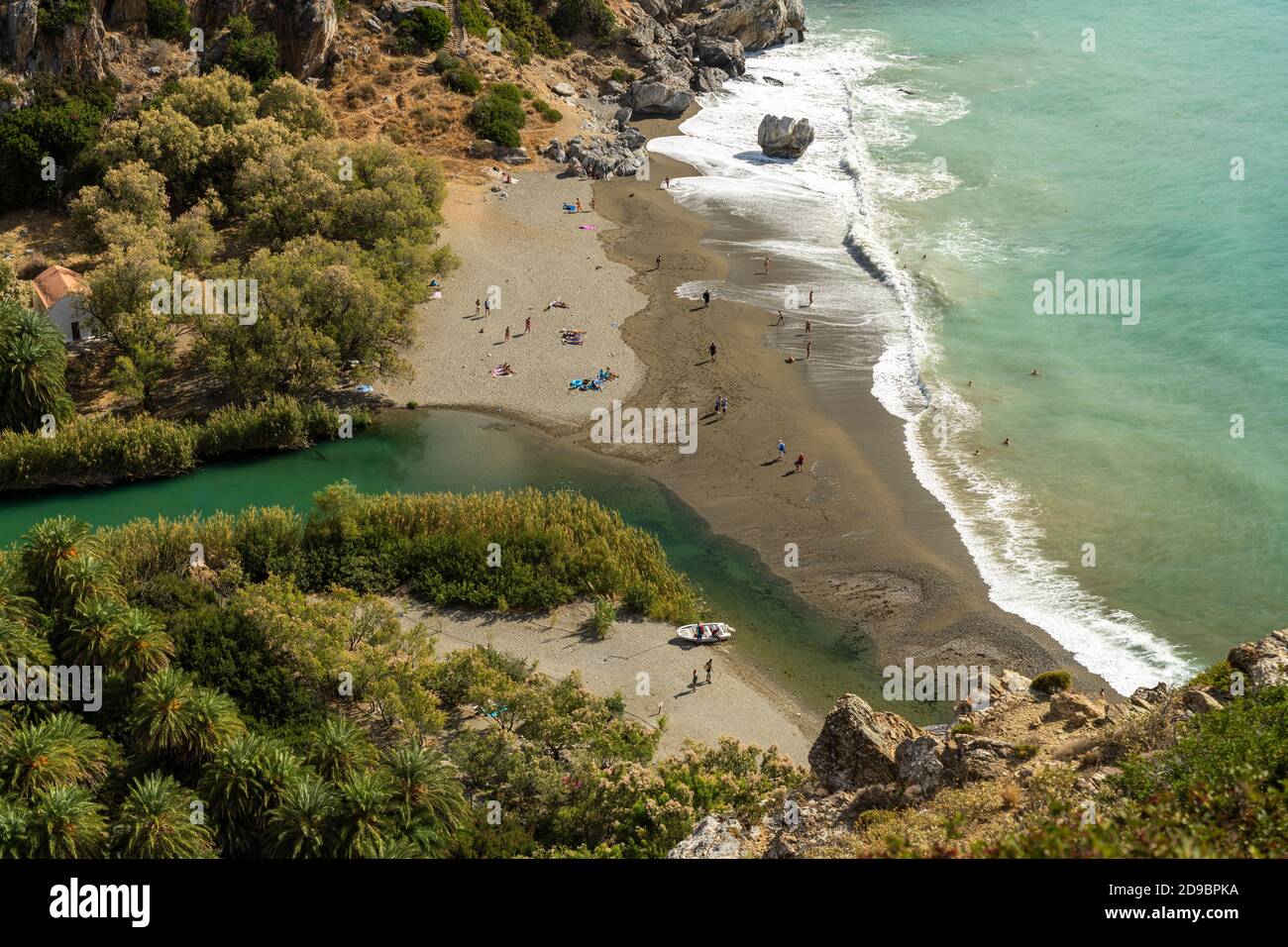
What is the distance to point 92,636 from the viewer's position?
37094 millimetres

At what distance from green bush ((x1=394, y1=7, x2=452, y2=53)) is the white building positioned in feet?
141

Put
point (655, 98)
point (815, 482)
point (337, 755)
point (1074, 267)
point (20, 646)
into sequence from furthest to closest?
point (655, 98), point (1074, 267), point (815, 482), point (20, 646), point (337, 755)

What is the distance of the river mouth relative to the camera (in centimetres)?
4522

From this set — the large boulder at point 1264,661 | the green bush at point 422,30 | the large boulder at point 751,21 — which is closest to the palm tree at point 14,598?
the large boulder at point 1264,661

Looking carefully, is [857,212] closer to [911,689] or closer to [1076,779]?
[911,689]

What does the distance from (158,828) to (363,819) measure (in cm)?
588

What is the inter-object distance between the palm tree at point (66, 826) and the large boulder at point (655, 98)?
8463cm

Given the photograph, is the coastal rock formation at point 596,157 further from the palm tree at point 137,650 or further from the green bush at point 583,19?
the palm tree at point 137,650

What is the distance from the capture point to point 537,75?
332 ft

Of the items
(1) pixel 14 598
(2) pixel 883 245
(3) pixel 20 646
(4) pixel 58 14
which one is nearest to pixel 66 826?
(3) pixel 20 646

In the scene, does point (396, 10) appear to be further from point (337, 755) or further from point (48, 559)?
point (337, 755)

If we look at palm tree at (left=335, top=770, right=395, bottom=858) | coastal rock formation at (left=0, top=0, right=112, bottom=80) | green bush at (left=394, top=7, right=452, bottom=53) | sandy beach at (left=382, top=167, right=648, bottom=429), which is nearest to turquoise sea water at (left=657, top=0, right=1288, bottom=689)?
sandy beach at (left=382, top=167, right=648, bottom=429)

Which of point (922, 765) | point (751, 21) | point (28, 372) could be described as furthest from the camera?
point (751, 21)

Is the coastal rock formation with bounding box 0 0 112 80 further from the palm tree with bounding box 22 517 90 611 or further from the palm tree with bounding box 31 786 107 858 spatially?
the palm tree with bounding box 31 786 107 858
